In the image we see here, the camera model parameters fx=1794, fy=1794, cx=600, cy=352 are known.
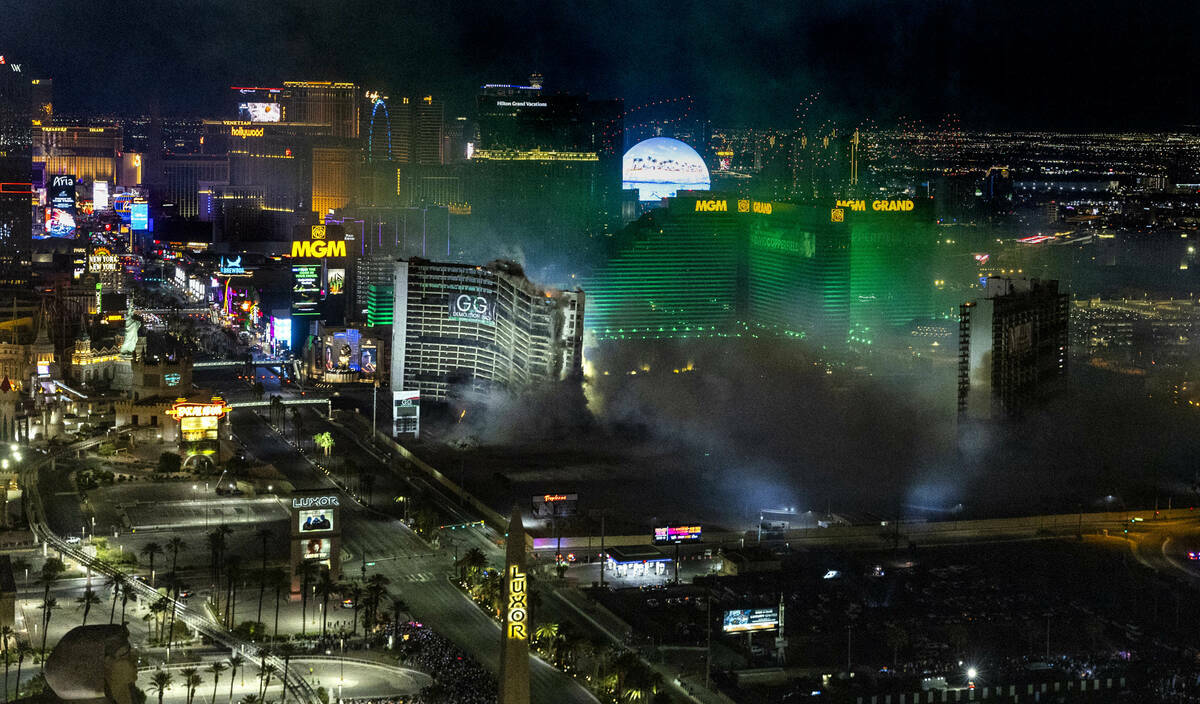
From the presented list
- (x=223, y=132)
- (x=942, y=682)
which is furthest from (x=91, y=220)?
(x=942, y=682)

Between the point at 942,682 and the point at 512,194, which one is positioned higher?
the point at 512,194

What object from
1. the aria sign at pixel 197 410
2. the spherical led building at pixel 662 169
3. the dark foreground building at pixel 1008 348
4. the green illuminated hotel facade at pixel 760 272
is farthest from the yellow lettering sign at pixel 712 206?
the aria sign at pixel 197 410

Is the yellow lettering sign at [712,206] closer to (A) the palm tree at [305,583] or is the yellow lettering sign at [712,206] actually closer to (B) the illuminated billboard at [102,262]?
(B) the illuminated billboard at [102,262]

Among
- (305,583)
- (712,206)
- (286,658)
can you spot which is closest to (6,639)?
(286,658)

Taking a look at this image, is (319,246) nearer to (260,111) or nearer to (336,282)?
(336,282)

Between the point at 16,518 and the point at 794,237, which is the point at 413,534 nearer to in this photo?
the point at 16,518

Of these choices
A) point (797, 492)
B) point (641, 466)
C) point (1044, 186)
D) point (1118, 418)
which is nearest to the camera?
point (797, 492)
